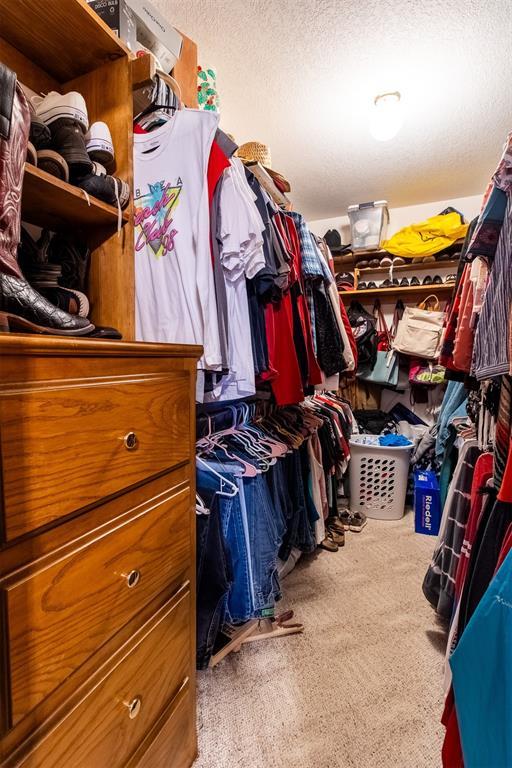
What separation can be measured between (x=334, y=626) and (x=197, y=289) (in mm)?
1450

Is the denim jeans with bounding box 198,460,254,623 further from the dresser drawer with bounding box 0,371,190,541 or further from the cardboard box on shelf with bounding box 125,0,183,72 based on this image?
the cardboard box on shelf with bounding box 125,0,183,72

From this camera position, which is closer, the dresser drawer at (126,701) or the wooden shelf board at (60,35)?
the dresser drawer at (126,701)

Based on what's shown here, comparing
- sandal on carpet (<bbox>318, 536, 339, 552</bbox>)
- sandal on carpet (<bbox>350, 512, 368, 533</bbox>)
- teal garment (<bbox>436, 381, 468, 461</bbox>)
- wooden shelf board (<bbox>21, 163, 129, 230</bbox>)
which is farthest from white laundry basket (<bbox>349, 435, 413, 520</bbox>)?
wooden shelf board (<bbox>21, 163, 129, 230</bbox>)

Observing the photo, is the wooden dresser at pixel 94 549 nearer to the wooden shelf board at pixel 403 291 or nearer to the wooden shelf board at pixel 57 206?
the wooden shelf board at pixel 57 206

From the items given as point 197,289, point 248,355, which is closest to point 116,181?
point 197,289

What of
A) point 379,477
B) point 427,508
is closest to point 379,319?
point 379,477

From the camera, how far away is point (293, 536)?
1.67 metres

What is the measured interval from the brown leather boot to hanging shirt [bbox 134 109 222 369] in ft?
1.45

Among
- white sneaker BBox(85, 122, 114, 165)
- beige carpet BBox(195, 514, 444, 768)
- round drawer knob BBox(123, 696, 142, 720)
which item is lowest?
beige carpet BBox(195, 514, 444, 768)

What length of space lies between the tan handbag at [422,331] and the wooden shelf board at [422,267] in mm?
244

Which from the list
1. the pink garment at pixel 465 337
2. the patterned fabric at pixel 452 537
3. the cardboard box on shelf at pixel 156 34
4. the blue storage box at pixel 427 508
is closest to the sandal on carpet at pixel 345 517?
the blue storage box at pixel 427 508

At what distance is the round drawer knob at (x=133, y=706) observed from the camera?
0.67 meters

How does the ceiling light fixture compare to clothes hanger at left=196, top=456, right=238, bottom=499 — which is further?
the ceiling light fixture

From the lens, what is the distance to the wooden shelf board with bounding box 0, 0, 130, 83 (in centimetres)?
75
